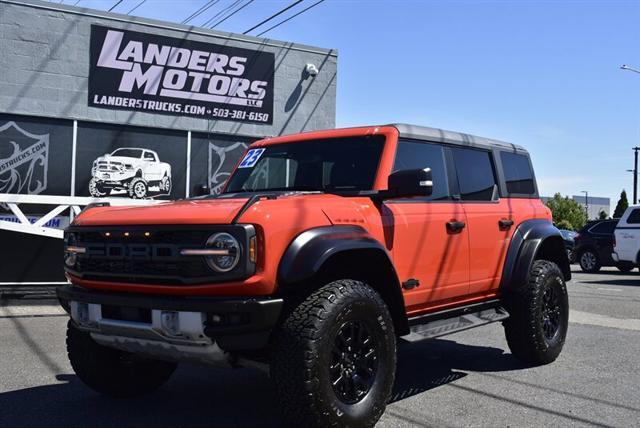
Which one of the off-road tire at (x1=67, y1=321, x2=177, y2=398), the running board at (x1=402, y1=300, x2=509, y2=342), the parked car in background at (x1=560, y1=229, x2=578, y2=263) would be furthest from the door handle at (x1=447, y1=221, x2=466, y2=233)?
the parked car in background at (x1=560, y1=229, x2=578, y2=263)

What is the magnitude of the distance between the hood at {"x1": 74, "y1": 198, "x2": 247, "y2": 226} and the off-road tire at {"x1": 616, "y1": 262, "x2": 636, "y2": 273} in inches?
613

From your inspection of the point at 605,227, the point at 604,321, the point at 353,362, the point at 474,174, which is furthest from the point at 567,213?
the point at 353,362

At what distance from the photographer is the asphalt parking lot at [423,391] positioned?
171 inches

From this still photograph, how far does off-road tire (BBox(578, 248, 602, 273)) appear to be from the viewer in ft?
62.7

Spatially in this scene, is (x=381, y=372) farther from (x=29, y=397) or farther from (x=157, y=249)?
(x=29, y=397)

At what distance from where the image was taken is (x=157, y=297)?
3734mm

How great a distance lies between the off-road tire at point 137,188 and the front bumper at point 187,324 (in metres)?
8.58

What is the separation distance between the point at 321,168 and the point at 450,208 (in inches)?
42.3

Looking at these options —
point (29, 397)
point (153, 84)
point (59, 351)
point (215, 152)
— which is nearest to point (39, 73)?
point (153, 84)

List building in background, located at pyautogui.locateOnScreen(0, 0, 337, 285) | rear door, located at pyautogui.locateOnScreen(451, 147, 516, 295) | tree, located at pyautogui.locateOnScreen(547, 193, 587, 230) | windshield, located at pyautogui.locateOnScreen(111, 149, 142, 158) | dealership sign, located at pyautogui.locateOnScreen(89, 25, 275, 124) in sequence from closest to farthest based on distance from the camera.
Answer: rear door, located at pyautogui.locateOnScreen(451, 147, 516, 295)
building in background, located at pyautogui.locateOnScreen(0, 0, 337, 285)
dealership sign, located at pyautogui.locateOnScreen(89, 25, 275, 124)
windshield, located at pyautogui.locateOnScreen(111, 149, 142, 158)
tree, located at pyautogui.locateOnScreen(547, 193, 587, 230)

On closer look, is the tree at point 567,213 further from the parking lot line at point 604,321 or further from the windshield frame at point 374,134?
the windshield frame at point 374,134

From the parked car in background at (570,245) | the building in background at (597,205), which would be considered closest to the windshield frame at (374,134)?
the parked car in background at (570,245)

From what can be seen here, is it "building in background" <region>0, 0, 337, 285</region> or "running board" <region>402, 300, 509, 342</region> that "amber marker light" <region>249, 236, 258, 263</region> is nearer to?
"running board" <region>402, 300, 509, 342</region>

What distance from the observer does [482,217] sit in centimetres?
552
